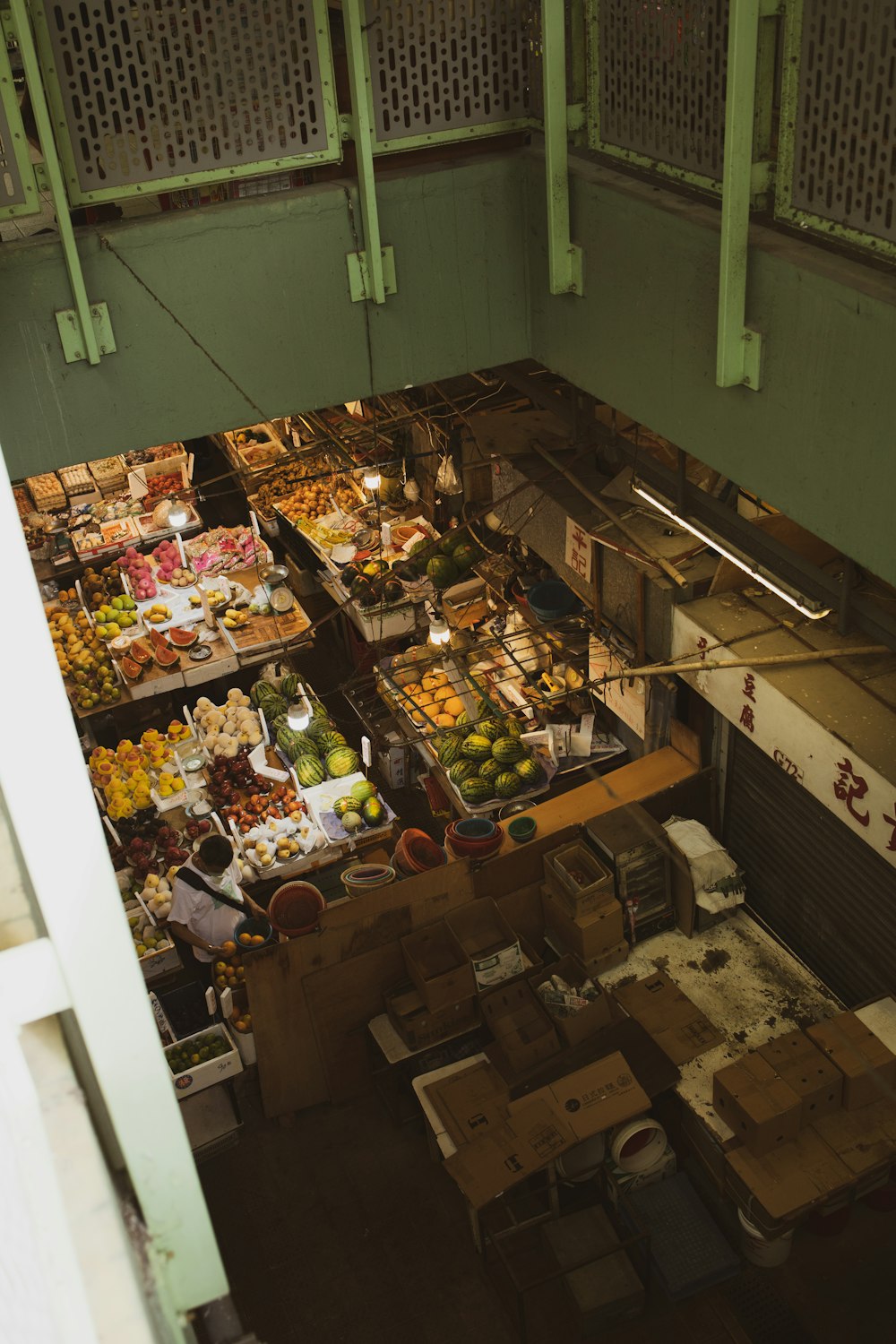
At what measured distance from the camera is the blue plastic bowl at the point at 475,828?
8453 millimetres

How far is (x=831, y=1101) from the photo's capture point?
681 centimetres

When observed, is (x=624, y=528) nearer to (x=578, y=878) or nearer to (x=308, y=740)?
(x=578, y=878)

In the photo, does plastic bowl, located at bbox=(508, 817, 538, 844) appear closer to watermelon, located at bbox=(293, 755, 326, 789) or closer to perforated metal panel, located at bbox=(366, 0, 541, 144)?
watermelon, located at bbox=(293, 755, 326, 789)

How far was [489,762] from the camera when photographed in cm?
944

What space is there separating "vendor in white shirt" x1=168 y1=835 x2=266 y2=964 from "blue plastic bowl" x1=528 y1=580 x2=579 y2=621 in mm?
3050

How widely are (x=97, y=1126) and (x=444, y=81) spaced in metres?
5.66

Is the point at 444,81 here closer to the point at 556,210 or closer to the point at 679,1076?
the point at 556,210

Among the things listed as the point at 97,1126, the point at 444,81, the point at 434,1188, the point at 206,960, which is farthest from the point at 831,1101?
the point at 97,1126

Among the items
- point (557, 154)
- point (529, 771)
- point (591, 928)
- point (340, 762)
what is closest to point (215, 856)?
point (340, 762)

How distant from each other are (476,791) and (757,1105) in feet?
10.9

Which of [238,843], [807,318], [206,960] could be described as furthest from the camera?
[238,843]

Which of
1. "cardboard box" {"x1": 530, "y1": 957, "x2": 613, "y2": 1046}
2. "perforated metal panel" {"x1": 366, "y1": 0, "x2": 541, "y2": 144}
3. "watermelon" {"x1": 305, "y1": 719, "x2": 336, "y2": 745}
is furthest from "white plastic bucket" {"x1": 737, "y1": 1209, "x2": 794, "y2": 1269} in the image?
"perforated metal panel" {"x1": 366, "y1": 0, "x2": 541, "y2": 144}

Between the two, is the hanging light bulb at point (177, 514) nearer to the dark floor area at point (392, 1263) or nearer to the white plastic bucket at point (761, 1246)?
the dark floor area at point (392, 1263)

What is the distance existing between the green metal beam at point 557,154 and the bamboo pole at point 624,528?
2027mm
